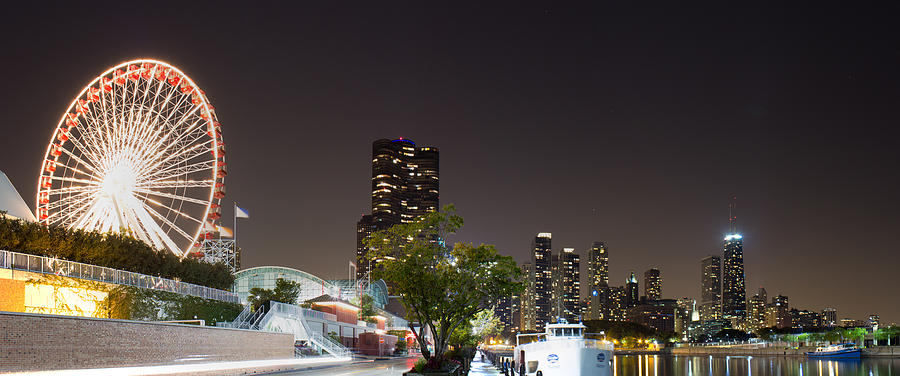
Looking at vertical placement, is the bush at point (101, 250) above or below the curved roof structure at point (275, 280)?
above

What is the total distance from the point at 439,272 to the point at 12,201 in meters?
57.7

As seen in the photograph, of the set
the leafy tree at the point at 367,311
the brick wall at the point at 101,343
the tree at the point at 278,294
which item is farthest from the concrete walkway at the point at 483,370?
the leafy tree at the point at 367,311

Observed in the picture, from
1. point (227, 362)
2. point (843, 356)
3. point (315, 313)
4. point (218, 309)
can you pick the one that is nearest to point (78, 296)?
point (227, 362)

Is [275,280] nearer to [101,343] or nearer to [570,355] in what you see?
[570,355]

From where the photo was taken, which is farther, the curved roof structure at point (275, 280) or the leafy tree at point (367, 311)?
the curved roof structure at point (275, 280)

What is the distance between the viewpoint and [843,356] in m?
152

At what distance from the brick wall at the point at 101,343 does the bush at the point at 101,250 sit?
11.5 metres

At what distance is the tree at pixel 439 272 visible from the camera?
3212cm

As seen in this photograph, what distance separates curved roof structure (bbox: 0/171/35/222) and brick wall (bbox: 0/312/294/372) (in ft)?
114

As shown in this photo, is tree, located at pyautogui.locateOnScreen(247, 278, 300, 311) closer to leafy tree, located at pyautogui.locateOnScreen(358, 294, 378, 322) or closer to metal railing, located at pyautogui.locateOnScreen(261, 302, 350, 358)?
metal railing, located at pyautogui.locateOnScreen(261, 302, 350, 358)

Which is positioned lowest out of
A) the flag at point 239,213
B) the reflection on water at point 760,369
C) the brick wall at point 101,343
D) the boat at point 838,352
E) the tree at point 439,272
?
the boat at point 838,352

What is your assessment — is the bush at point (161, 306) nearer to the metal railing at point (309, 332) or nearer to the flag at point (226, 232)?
the metal railing at point (309, 332)

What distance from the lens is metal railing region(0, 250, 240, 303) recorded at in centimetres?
4256

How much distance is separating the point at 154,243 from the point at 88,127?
11478 millimetres
